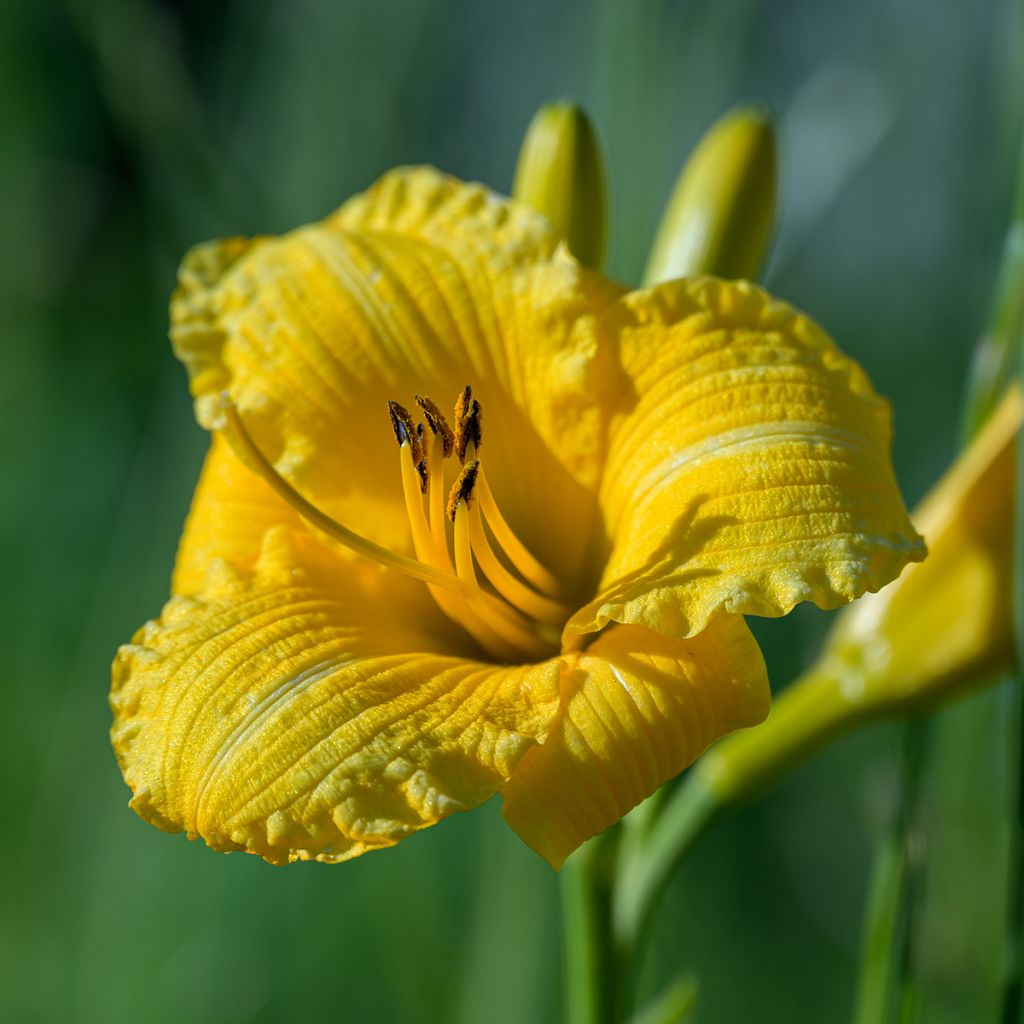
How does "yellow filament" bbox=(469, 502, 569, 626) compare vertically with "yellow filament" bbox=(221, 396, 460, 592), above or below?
below

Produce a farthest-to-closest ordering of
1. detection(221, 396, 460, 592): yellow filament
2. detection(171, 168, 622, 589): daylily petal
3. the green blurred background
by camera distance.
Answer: the green blurred background → detection(171, 168, 622, 589): daylily petal → detection(221, 396, 460, 592): yellow filament

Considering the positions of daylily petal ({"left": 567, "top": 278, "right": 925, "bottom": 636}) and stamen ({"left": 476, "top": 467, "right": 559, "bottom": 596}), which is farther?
stamen ({"left": 476, "top": 467, "right": 559, "bottom": 596})

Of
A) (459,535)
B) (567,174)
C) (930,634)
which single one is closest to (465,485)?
(459,535)

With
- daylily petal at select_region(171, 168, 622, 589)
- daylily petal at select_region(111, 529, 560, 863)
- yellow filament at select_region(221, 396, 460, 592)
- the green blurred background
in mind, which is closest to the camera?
daylily petal at select_region(111, 529, 560, 863)

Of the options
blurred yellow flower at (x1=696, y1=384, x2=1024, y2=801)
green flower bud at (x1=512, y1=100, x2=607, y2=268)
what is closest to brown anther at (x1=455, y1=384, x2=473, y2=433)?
green flower bud at (x1=512, y1=100, x2=607, y2=268)

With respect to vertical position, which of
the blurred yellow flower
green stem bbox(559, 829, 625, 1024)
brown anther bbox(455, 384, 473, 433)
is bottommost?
green stem bbox(559, 829, 625, 1024)

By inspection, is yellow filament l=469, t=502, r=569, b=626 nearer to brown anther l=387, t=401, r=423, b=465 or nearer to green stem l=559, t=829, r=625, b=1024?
brown anther l=387, t=401, r=423, b=465
